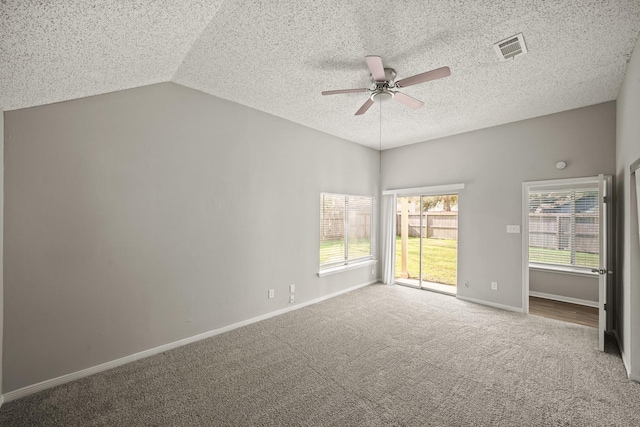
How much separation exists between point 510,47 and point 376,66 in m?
1.20

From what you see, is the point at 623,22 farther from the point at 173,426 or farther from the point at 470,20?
the point at 173,426

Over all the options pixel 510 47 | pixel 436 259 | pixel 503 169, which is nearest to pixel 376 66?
pixel 510 47

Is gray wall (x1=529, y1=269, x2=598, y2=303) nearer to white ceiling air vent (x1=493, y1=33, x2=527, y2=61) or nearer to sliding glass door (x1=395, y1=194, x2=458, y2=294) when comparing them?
sliding glass door (x1=395, y1=194, x2=458, y2=294)

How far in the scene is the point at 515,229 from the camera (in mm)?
4145

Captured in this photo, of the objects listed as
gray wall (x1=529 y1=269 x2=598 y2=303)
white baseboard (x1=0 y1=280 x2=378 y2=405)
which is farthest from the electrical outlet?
white baseboard (x1=0 y1=280 x2=378 y2=405)

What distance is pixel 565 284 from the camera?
15.3 ft

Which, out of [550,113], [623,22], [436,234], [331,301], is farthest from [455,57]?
[331,301]

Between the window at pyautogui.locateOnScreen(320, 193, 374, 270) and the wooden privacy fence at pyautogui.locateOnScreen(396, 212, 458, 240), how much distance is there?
0.92m

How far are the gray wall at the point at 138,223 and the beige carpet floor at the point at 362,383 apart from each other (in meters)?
0.38

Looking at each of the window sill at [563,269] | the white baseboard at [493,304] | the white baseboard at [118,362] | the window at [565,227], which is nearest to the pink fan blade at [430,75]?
the white baseboard at [118,362]

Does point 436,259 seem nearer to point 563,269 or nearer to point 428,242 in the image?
point 428,242

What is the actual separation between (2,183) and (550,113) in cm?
623

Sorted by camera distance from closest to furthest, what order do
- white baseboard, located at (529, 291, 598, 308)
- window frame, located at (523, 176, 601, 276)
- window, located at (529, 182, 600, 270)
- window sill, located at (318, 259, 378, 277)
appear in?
1. window frame, located at (523, 176, 601, 276)
2. white baseboard, located at (529, 291, 598, 308)
3. window, located at (529, 182, 600, 270)
4. window sill, located at (318, 259, 378, 277)

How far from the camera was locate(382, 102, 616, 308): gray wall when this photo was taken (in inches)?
141
